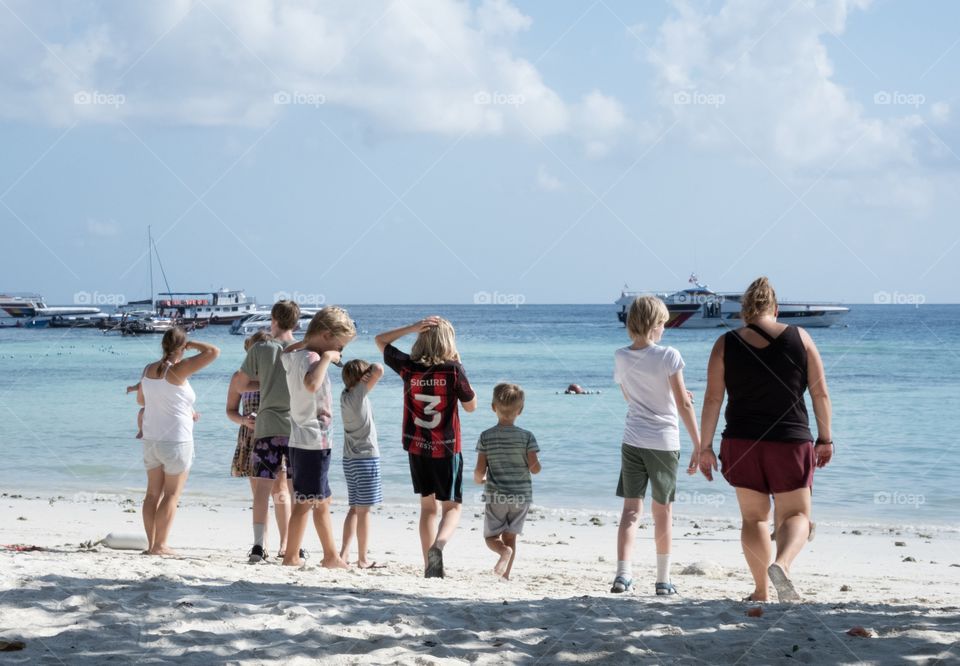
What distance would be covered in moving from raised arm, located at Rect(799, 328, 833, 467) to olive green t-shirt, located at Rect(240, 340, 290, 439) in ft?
10.3

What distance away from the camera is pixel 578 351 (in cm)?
5072

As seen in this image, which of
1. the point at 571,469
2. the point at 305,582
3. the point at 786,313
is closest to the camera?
the point at 305,582

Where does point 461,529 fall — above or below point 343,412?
below

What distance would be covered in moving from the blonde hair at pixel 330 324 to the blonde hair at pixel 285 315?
273 mm

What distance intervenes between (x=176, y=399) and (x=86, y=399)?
19631 millimetres

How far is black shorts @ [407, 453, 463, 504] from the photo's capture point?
5887mm

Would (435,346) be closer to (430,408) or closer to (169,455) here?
(430,408)

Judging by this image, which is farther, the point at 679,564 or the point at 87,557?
the point at 679,564

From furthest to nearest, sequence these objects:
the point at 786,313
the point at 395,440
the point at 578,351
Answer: the point at 786,313, the point at 578,351, the point at 395,440

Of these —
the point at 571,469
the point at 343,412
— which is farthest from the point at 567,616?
the point at 571,469

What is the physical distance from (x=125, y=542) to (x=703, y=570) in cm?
416

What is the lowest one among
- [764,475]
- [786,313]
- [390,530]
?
[390,530]

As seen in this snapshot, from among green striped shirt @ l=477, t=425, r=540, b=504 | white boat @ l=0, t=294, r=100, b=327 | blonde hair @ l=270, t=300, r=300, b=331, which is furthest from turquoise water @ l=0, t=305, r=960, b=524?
white boat @ l=0, t=294, r=100, b=327

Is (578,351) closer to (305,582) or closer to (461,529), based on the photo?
(461,529)
